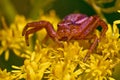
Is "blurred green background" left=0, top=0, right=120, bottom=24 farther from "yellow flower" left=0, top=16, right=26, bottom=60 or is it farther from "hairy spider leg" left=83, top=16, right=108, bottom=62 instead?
"hairy spider leg" left=83, top=16, right=108, bottom=62

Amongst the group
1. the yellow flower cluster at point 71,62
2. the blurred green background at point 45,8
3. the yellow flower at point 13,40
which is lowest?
the yellow flower cluster at point 71,62

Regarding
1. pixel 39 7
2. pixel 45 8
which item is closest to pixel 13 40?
pixel 39 7

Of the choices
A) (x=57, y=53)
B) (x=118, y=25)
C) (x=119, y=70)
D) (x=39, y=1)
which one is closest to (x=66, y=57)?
(x=57, y=53)

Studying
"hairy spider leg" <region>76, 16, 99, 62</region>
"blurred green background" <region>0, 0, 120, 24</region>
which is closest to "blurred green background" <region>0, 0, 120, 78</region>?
"blurred green background" <region>0, 0, 120, 24</region>

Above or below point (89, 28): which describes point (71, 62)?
below

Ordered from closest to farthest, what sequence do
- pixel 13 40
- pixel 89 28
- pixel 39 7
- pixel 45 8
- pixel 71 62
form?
pixel 71 62, pixel 89 28, pixel 13 40, pixel 39 7, pixel 45 8

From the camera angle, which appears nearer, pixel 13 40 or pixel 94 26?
pixel 94 26

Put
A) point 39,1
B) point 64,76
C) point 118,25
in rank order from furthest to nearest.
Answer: point 39,1
point 118,25
point 64,76

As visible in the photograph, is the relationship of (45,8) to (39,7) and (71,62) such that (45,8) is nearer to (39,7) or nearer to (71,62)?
(39,7)

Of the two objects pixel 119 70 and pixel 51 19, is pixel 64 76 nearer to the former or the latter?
pixel 119 70

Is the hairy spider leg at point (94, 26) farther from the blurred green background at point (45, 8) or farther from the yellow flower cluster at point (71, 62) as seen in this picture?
the blurred green background at point (45, 8)

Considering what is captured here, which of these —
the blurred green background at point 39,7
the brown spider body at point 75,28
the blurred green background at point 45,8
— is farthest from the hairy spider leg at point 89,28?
the blurred green background at point 39,7
